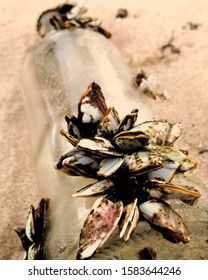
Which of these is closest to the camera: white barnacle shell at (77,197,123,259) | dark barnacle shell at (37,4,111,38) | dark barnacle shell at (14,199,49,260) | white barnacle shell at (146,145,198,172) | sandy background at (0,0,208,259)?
white barnacle shell at (77,197,123,259)

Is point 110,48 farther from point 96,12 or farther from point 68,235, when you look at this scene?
point 68,235

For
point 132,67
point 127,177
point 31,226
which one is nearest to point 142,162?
point 127,177

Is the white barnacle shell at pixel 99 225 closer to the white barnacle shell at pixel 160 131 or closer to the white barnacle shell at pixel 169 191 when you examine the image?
the white barnacle shell at pixel 169 191

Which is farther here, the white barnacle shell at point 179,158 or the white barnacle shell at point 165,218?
the white barnacle shell at point 179,158

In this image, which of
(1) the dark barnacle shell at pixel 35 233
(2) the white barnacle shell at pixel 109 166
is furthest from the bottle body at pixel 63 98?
(2) the white barnacle shell at pixel 109 166

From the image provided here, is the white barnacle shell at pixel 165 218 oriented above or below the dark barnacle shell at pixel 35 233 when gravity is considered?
above

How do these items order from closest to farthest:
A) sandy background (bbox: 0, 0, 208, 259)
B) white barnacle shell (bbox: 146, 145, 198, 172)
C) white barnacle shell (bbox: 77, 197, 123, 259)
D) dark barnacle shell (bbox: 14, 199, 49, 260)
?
white barnacle shell (bbox: 77, 197, 123, 259), white barnacle shell (bbox: 146, 145, 198, 172), dark barnacle shell (bbox: 14, 199, 49, 260), sandy background (bbox: 0, 0, 208, 259)

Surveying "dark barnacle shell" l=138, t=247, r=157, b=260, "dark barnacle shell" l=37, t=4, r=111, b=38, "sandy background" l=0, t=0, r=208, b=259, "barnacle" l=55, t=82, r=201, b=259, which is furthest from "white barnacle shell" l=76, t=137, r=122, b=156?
"dark barnacle shell" l=37, t=4, r=111, b=38

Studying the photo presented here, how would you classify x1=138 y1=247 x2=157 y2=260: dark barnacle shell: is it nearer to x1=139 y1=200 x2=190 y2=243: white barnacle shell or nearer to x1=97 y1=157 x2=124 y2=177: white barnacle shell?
x1=139 y1=200 x2=190 y2=243: white barnacle shell
